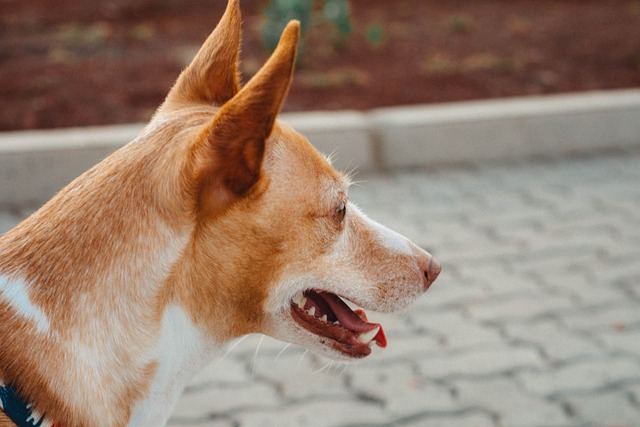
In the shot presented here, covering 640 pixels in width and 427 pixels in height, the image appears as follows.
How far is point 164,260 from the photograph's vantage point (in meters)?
2.09

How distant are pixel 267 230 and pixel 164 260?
0.96 feet

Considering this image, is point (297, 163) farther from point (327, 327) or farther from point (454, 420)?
point (454, 420)

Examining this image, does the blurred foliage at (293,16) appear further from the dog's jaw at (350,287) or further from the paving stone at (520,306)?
the dog's jaw at (350,287)

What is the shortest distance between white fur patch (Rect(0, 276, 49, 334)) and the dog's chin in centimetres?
68

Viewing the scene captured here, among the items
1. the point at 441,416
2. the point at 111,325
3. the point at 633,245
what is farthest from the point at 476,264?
the point at 111,325

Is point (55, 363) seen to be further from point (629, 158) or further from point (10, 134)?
point (629, 158)

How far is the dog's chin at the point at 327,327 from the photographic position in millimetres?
2449

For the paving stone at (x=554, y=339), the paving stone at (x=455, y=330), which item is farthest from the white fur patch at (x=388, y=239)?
the paving stone at (x=554, y=339)

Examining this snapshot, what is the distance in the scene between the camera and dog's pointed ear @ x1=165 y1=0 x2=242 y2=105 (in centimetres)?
249

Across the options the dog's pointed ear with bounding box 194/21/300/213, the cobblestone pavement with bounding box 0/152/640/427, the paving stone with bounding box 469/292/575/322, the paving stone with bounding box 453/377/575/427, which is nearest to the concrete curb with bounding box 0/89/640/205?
the cobblestone pavement with bounding box 0/152/640/427

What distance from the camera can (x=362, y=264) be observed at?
2.51 metres

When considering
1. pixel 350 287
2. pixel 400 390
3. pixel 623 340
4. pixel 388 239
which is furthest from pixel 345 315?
pixel 623 340

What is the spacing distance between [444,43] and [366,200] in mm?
3864

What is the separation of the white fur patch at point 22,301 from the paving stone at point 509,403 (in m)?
2.19
